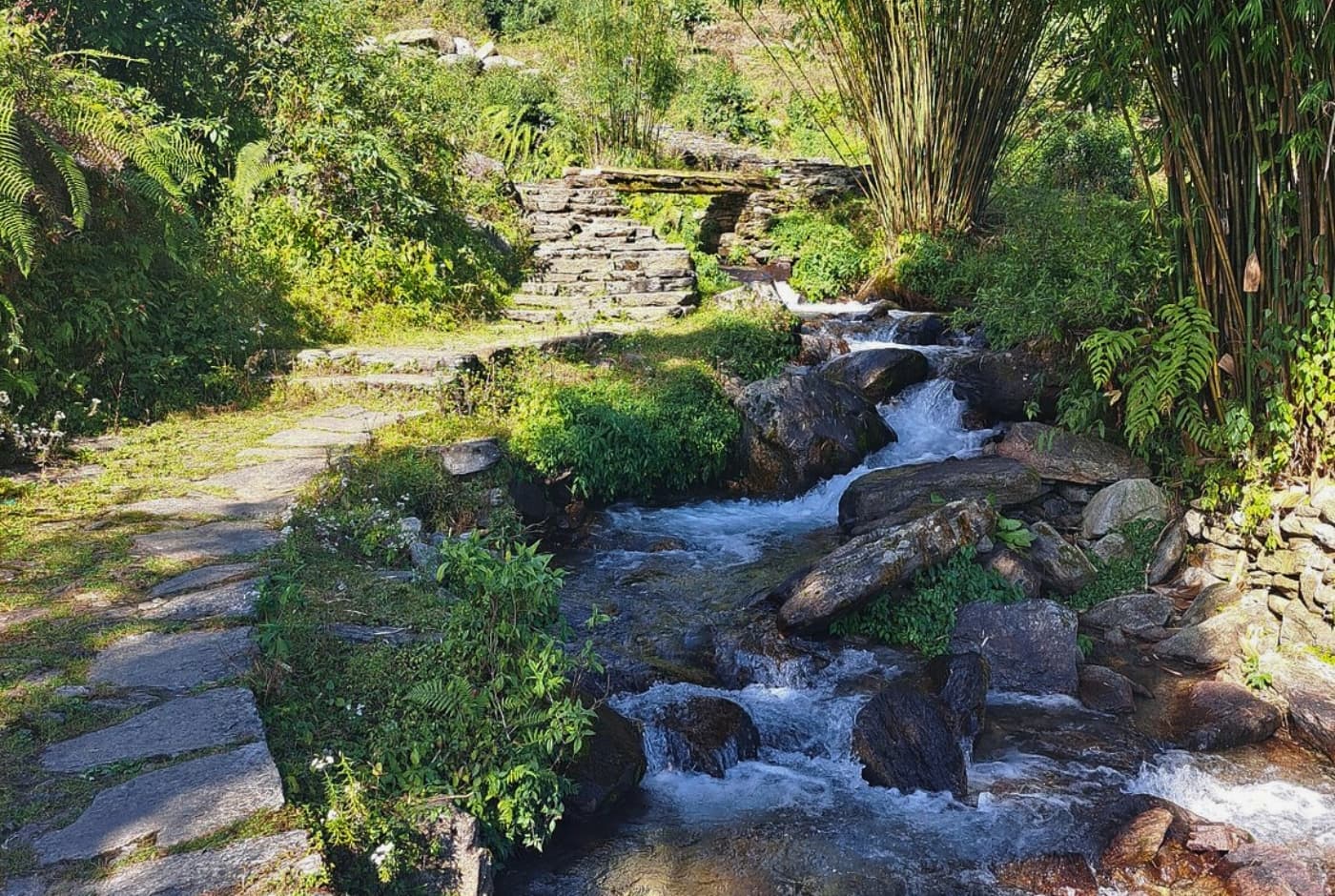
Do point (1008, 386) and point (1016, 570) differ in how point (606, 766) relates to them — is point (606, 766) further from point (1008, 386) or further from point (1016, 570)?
point (1008, 386)

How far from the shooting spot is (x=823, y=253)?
1209cm

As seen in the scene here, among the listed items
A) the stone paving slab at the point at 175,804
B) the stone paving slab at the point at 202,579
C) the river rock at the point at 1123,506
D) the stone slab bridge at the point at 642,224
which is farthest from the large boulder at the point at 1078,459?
the stone paving slab at the point at 175,804

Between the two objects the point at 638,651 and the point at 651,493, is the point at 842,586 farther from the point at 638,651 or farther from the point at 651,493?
the point at 651,493

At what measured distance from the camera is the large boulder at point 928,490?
21.1 ft

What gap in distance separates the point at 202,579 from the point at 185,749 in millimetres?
1236

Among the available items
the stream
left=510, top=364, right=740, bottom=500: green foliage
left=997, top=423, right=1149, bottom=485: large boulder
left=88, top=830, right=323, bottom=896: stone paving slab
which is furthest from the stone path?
left=997, top=423, right=1149, bottom=485: large boulder

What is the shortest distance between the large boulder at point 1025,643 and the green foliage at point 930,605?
4.5 inches

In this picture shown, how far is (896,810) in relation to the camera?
13.6 ft

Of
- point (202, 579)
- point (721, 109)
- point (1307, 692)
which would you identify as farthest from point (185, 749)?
point (721, 109)

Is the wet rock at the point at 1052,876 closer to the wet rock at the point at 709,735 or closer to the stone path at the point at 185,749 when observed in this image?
the wet rock at the point at 709,735

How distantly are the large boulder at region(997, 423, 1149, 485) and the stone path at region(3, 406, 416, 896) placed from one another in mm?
4900

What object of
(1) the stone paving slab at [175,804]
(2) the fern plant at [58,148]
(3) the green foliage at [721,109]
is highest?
(3) the green foliage at [721,109]

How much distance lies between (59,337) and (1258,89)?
672 centimetres

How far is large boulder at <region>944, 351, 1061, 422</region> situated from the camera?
23.5ft
